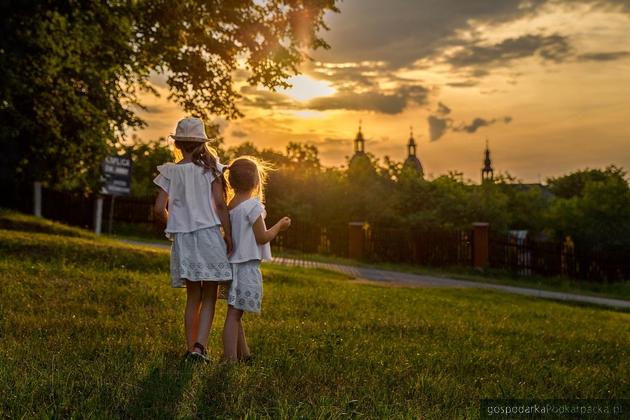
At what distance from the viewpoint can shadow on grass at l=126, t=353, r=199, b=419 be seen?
14.6 ft

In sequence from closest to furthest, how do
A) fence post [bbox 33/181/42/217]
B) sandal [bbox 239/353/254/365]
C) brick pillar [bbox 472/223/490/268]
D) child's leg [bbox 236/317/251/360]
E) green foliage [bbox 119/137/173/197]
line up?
sandal [bbox 239/353/254/365] → child's leg [bbox 236/317/251/360] → brick pillar [bbox 472/223/490/268] → fence post [bbox 33/181/42/217] → green foliage [bbox 119/137/173/197]

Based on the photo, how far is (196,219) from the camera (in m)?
6.03

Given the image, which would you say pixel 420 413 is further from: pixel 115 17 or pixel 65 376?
pixel 115 17

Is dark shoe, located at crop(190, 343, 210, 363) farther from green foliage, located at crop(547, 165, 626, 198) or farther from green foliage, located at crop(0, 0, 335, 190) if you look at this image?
green foliage, located at crop(547, 165, 626, 198)

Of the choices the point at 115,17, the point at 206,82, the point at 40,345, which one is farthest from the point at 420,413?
the point at 206,82

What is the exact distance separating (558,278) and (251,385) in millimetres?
26618

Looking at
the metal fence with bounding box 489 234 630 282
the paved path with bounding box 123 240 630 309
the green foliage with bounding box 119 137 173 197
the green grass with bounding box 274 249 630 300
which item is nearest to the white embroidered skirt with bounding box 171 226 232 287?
the paved path with bounding box 123 240 630 309

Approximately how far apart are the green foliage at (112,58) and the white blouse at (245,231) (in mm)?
10510

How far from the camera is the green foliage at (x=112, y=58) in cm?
1611

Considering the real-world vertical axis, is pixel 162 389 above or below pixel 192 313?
below

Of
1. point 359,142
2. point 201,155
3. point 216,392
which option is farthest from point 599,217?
point 359,142

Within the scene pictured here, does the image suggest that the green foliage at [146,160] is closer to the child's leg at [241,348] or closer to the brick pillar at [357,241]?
the brick pillar at [357,241]

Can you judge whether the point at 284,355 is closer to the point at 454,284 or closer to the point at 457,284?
the point at 454,284

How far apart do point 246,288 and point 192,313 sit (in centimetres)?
54
